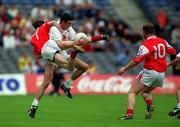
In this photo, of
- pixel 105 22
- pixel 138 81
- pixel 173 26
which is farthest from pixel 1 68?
pixel 138 81

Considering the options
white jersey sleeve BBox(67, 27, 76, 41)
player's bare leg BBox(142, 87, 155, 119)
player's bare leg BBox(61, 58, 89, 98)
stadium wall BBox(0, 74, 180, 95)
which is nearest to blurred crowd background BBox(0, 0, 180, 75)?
stadium wall BBox(0, 74, 180, 95)

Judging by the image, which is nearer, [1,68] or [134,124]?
[134,124]

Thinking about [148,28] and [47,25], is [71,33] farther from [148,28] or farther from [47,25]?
[148,28]

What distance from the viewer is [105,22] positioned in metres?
36.0

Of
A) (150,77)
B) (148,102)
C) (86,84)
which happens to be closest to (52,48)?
(150,77)

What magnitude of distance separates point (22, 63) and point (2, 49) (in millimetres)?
1149

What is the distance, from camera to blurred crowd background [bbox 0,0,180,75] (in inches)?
1307

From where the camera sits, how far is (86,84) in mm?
32844

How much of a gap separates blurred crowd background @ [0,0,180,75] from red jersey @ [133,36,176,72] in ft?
44.9

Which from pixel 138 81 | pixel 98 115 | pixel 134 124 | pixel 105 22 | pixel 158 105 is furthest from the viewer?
pixel 105 22

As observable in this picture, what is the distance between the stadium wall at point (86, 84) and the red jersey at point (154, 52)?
47.2ft

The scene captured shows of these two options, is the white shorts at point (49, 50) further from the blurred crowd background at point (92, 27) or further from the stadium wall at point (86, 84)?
the blurred crowd background at point (92, 27)

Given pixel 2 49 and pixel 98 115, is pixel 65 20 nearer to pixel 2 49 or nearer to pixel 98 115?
pixel 98 115

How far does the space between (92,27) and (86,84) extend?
376cm
